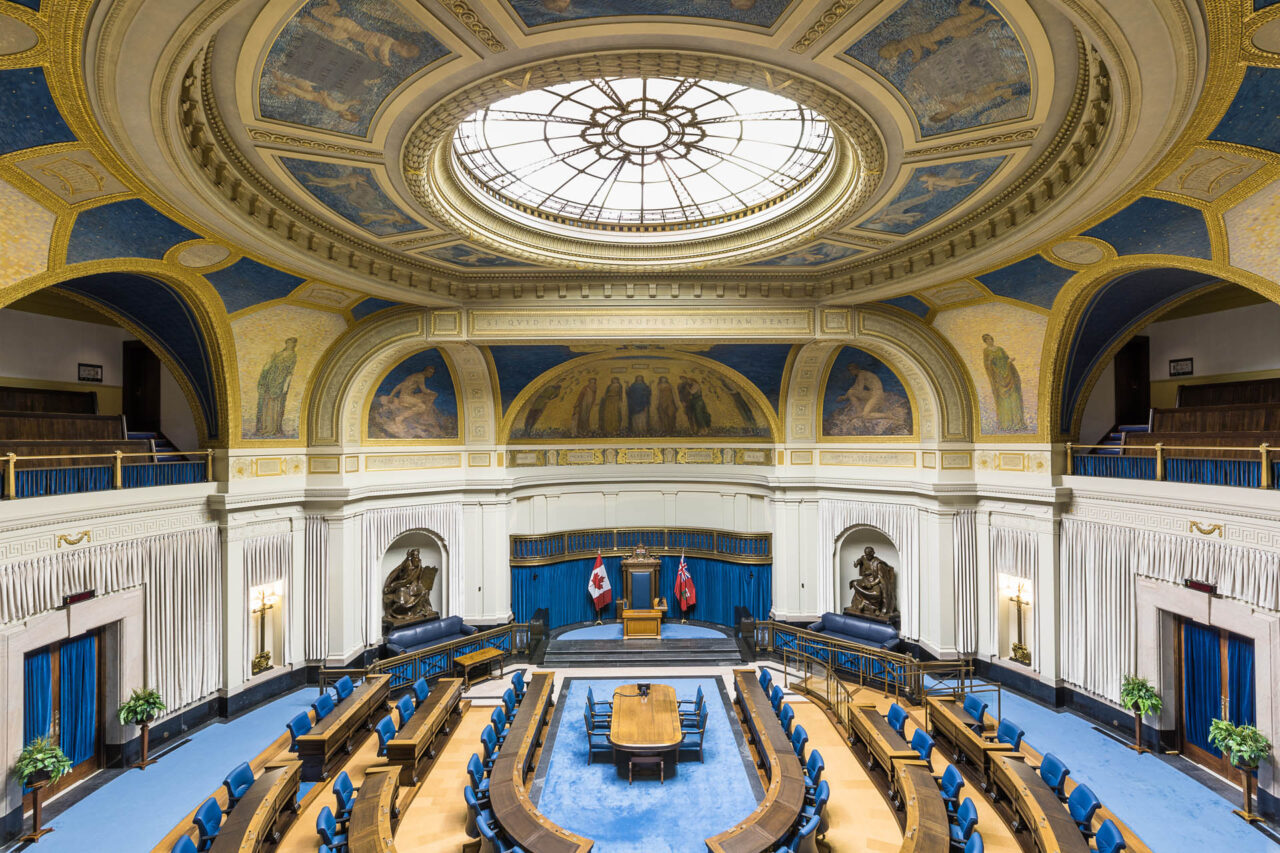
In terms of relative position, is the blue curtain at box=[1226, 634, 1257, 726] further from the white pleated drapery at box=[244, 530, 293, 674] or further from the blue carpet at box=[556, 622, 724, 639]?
the white pleated drapery at box=[244, 530, 293, 674]

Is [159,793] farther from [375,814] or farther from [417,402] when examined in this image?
[417,402]

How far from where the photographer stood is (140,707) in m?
9.90

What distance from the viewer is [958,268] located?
34.8 ft

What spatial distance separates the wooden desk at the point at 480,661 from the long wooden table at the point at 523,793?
2569mm

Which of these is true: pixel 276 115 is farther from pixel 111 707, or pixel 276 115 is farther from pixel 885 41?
pixel 111 707

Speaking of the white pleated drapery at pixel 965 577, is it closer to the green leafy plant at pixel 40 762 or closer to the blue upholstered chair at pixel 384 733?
the blue upholstered chair at pixel 384 733

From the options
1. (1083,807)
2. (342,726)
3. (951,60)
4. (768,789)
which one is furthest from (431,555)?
(951,60)

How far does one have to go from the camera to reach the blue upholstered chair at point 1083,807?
24.5ft

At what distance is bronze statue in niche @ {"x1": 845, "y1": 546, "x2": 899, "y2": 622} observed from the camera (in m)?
15.7

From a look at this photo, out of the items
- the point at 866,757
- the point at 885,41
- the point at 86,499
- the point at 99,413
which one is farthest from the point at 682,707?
the point at 99,413

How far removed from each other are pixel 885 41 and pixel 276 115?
5.80m

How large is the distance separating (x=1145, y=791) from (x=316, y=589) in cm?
1505

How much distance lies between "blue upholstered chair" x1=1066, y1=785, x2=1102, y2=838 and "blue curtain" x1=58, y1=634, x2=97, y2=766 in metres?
13.7

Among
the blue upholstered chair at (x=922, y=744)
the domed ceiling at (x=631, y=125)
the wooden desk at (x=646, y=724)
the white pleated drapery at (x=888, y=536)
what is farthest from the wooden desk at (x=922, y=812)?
the domed ceiling at (x=631, y=125)
